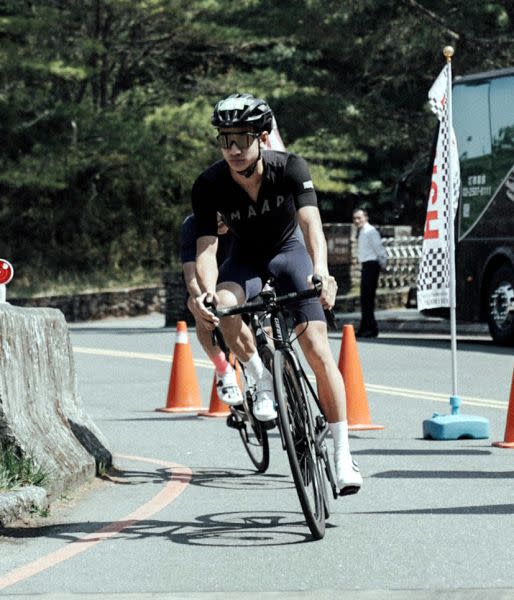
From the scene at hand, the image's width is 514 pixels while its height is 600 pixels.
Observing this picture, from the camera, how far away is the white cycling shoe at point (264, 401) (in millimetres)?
7996

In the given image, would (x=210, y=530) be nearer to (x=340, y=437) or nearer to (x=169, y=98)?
(x=340, y=437)

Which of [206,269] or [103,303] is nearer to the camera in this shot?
[206,269]

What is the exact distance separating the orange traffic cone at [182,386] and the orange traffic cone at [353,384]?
5.99 feet

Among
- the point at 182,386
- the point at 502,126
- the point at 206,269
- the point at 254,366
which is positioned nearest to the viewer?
the point at 206,269

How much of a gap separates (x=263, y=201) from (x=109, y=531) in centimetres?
172

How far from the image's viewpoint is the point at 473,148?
76.2 ft

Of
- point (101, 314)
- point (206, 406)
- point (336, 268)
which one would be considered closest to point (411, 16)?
point (336, 268)

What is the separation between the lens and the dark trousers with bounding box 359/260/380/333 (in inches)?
935

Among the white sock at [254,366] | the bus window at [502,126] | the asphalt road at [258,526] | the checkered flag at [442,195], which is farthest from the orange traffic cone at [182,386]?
the bus window at [502,126]

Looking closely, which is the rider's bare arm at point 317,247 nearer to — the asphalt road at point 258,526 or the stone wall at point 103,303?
the asphalt road at point 258,526

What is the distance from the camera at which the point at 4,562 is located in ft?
22.4

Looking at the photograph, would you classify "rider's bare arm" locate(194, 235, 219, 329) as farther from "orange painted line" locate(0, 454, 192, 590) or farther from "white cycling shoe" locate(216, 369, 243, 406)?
"white cycling shoe" locate(216, 369, 243, 406)

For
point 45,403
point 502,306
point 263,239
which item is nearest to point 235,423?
point 45,403

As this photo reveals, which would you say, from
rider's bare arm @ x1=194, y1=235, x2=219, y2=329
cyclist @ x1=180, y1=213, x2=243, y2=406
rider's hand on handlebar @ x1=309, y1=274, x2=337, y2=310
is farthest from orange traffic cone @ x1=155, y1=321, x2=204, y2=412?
rider's hand on handlebar @ x1=309, y1=274, x2=337, y2=310
